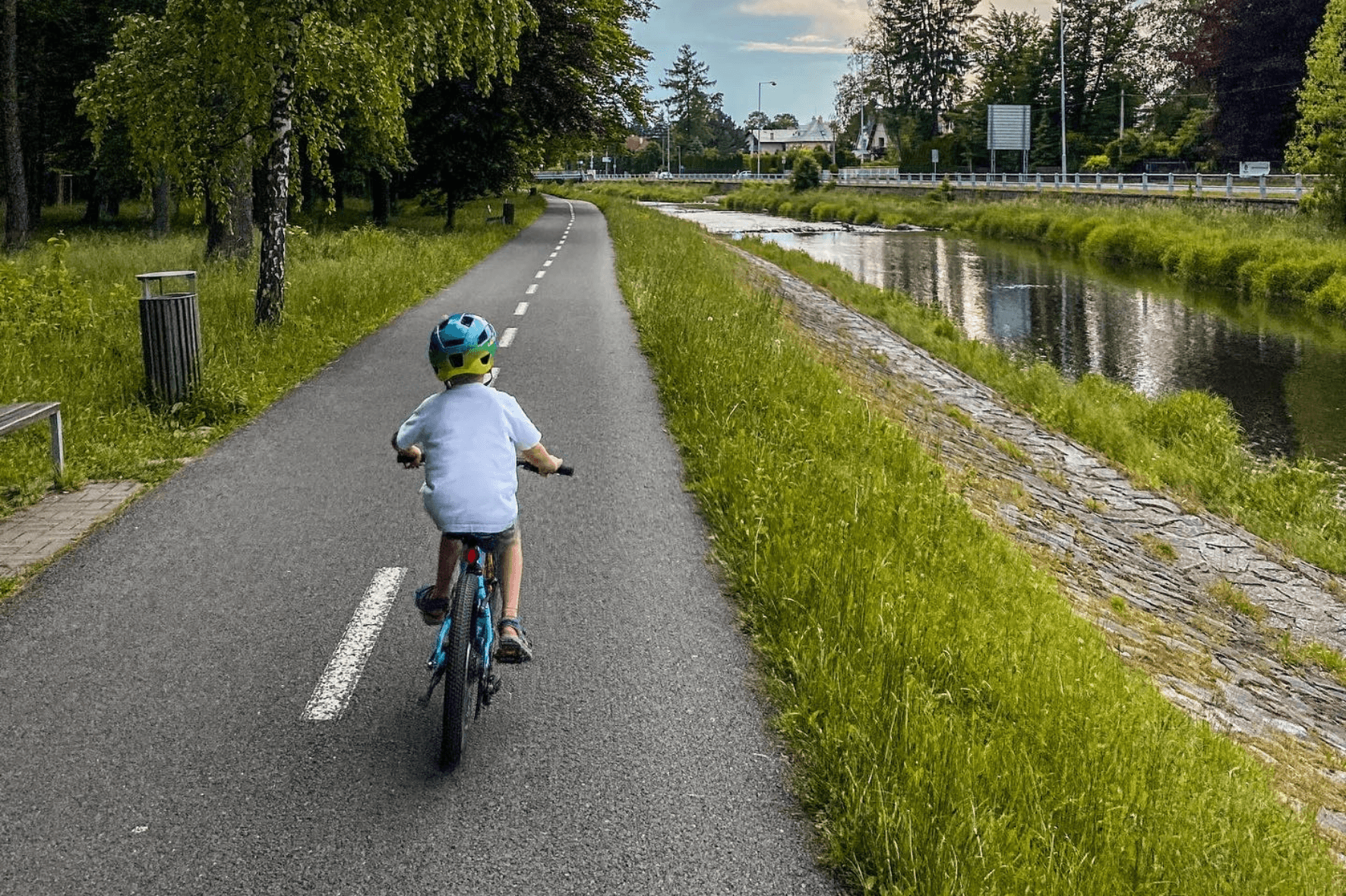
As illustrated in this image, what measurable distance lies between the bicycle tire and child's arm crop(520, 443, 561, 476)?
23.8 inches

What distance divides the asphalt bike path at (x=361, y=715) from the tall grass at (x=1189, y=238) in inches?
948

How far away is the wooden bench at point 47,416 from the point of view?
7.42m

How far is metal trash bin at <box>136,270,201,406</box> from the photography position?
9.38m

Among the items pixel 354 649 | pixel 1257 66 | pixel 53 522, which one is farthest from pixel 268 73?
pixel 1257 66

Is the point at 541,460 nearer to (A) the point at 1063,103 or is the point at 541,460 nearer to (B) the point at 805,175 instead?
(A) the point at 1063,103

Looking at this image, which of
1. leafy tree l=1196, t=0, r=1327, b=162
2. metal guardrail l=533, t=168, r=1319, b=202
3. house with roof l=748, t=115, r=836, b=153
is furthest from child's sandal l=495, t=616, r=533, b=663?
house with roof l=748, t=115, r=836, b=153

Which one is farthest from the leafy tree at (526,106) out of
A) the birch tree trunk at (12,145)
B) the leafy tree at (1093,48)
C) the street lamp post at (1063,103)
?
the leafy tree at (1093,48)

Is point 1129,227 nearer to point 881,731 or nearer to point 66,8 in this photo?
point 66,8

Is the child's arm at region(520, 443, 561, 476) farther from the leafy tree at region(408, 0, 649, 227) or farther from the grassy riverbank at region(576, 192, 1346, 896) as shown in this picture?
the leafy tree at region(408, 0, 649, 227)

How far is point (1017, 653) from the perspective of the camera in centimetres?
509

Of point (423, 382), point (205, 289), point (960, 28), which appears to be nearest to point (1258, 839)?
point (423, 382)

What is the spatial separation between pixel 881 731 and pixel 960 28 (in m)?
113

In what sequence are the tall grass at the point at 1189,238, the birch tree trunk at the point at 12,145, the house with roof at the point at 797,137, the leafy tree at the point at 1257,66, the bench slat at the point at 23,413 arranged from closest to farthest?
the bench slat at the point at 23,413 → the birch tree trunk at the point at 12,145 → the tall grass at the point at 1189,238 → the leafy tree at the point at 1257,66 → the house with roof at the point at 797,137

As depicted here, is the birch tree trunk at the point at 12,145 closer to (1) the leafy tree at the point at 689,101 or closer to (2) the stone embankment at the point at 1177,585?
(2) the stone embankment at the point at 1177,585
